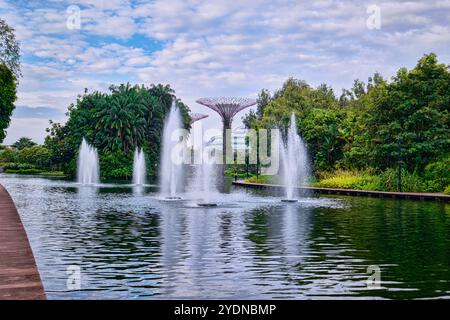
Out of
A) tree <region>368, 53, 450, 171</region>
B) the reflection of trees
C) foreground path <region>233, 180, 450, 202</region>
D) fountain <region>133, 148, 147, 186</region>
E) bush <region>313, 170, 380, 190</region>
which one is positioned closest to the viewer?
the reflection of trees

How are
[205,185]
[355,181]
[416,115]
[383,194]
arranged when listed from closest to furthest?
[383,194]
[205,185]
[416,115]
[355,181]

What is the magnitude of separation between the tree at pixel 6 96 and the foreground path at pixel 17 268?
74.3 feet

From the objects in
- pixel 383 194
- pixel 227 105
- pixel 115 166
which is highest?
pixel 227 105

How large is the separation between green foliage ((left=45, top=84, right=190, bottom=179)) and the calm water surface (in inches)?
2084

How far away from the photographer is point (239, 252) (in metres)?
13.5

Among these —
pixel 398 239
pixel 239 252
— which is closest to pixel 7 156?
pixel 398 239

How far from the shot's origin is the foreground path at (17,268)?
820cm

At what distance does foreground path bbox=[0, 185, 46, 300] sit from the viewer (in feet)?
26.9

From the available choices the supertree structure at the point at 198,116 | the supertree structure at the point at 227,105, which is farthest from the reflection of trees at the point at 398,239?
the supertree structure at the point at 198,116

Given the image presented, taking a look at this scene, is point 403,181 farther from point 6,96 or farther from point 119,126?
point 119,126

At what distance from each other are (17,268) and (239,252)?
5164 mm

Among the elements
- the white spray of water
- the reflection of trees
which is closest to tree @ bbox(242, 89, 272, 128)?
the white spray of water

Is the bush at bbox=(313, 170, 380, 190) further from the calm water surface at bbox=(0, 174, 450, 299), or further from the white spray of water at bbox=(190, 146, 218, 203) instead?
the calm water surface at bbox=(0, 174, 450, 299)

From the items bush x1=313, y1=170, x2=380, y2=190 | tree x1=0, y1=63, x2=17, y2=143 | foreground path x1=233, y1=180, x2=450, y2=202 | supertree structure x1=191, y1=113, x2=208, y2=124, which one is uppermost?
supertree structure x1=191, y1=113, x2=208, y2=124
